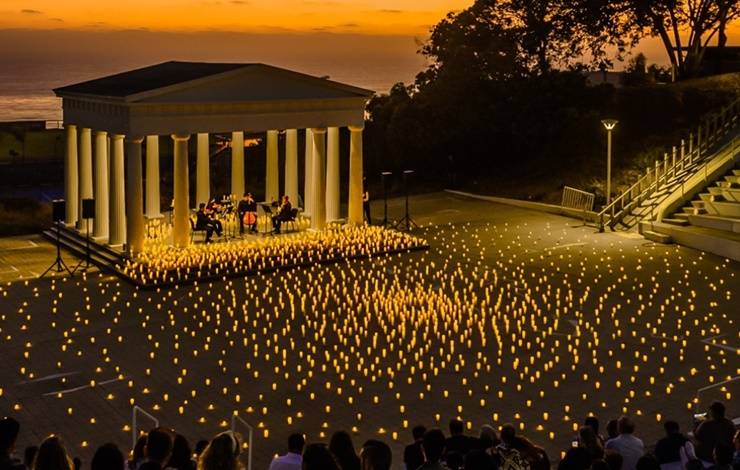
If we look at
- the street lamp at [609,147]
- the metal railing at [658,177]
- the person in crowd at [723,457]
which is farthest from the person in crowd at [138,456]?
the metal railing at [658,177]

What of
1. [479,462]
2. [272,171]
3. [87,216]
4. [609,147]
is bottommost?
[479,462]

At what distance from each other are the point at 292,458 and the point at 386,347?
453 inches

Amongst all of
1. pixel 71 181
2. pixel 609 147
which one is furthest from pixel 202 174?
pixel 609 147

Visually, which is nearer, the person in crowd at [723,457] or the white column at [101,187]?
the person in crowd at [723,457]

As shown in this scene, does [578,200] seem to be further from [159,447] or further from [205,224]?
[159,447]

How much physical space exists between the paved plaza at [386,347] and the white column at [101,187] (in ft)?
7.71

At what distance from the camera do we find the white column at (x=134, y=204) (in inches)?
1218

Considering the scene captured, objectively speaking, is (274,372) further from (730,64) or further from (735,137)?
(730,64)

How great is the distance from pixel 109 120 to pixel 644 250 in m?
17.4

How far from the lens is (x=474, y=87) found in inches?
1991

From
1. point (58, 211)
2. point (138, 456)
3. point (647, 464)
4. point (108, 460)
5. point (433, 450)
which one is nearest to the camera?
point (108, 460)

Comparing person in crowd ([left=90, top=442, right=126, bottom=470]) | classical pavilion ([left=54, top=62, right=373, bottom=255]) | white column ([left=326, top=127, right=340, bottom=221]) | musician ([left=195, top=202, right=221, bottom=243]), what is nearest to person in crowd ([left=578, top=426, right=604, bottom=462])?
person in crowd ([left=90, top=442, right=126, bottom=470])

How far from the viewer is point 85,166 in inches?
1378

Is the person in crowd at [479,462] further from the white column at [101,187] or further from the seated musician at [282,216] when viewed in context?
the white column at [101,187]
